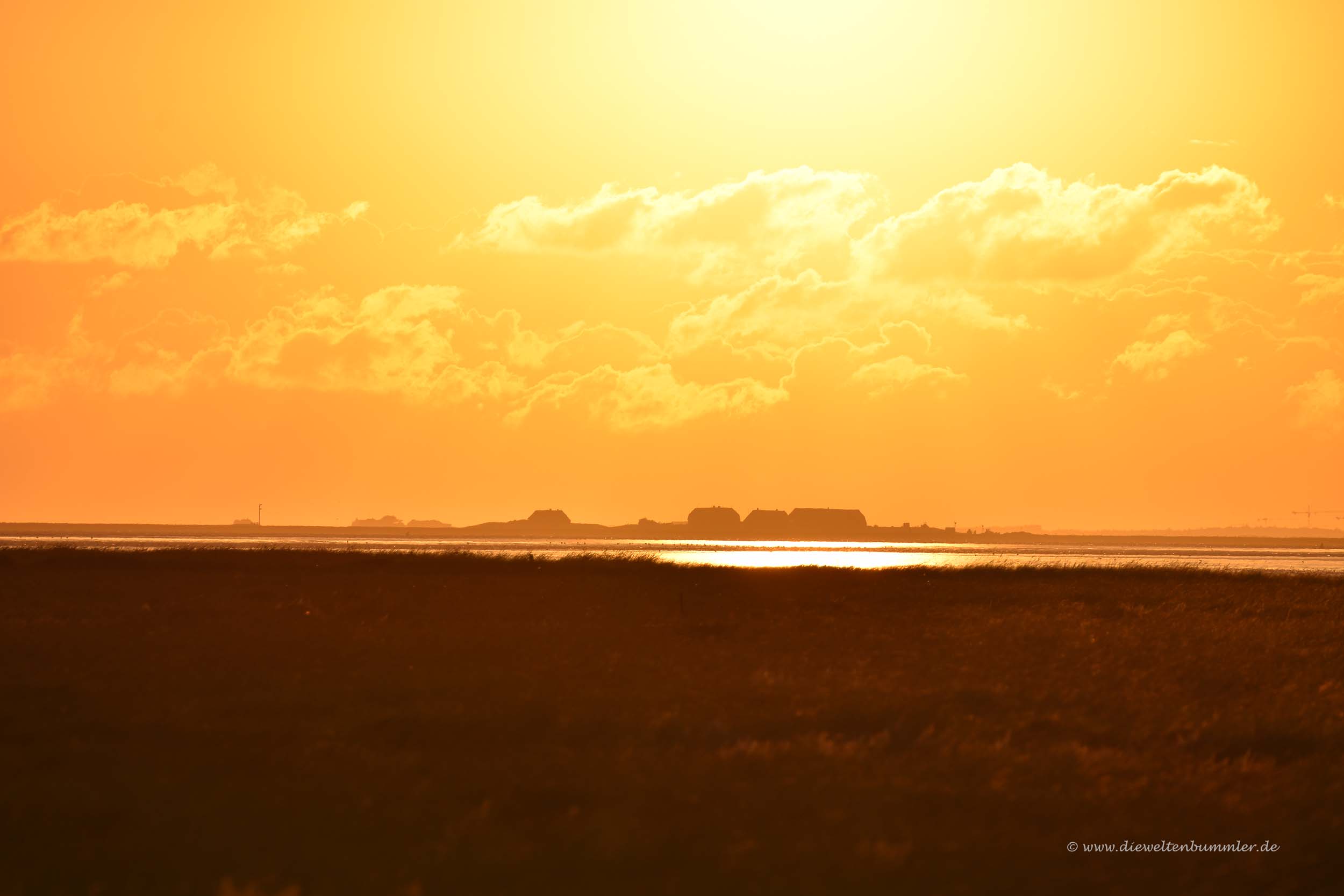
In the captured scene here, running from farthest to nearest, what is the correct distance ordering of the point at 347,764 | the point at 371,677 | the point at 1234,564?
the point at 1234,564
the point at 371,677
the point at 347,764

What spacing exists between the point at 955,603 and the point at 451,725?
23800 mm

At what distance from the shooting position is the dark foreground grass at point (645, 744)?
65.7 ft

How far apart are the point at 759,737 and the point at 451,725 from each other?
5.92m

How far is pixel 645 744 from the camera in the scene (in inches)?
1008

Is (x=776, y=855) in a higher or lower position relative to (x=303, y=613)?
lower

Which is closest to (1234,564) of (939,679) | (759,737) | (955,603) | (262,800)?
(955,603)

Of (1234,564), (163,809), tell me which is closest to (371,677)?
(163,809)

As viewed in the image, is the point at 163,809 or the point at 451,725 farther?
the point at 451,725

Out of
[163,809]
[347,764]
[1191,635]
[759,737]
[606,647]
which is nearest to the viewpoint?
[163,809]

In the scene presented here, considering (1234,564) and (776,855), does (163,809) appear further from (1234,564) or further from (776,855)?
(1234,564)

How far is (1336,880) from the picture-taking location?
20.1 metres

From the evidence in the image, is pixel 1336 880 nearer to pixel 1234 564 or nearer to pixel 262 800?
pixel 262 800

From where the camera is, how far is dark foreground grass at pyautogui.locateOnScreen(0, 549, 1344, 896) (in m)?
20.0

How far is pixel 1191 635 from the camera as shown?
3906cm
